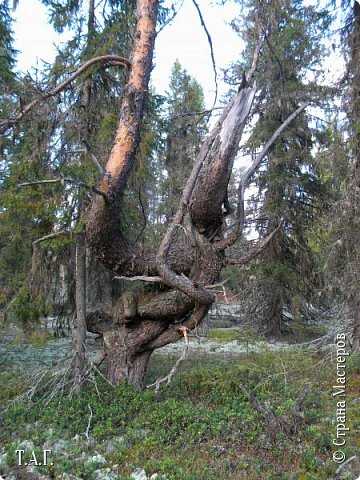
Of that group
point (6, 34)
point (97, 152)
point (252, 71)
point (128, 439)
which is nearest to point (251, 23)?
point (252, 71)

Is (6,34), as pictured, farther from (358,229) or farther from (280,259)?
(280,259)

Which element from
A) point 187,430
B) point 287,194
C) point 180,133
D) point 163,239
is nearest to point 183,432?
point 187,430

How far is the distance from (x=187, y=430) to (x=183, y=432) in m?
0.05

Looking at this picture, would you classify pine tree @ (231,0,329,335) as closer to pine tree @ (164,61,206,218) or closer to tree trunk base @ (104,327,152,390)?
pine tree @ (164,61,206,218)

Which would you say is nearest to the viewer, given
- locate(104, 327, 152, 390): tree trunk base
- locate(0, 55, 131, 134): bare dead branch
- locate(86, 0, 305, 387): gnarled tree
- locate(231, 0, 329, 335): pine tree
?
locate(0, 55, 131, 134): bare dead branch

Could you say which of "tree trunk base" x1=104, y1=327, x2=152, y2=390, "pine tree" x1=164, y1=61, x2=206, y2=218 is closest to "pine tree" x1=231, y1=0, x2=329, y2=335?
"pine tree" x1=164, y1=61, x2=206, y2=218

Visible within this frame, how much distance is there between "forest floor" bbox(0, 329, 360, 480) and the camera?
4.23 m

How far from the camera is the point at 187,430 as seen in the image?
5.04 m

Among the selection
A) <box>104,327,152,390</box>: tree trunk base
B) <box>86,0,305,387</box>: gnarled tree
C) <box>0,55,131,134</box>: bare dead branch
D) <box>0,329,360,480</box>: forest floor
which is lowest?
<box>0,329,360,480</box>: forest floor

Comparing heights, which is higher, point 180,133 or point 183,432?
point 180,133

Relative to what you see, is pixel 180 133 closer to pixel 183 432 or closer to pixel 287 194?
pixel 287 194

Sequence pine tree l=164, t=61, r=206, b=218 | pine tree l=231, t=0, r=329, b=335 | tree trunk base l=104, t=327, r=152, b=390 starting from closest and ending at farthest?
tree trunk base l=104, t=327, r=152, b=390 → pine tree l=164, t=61, r=206, b=218 → pine tree l=231, t=0, r=329, b=335

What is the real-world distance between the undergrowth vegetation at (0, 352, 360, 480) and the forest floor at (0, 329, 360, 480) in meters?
0.01

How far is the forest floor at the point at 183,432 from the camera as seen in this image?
4.23 metres
